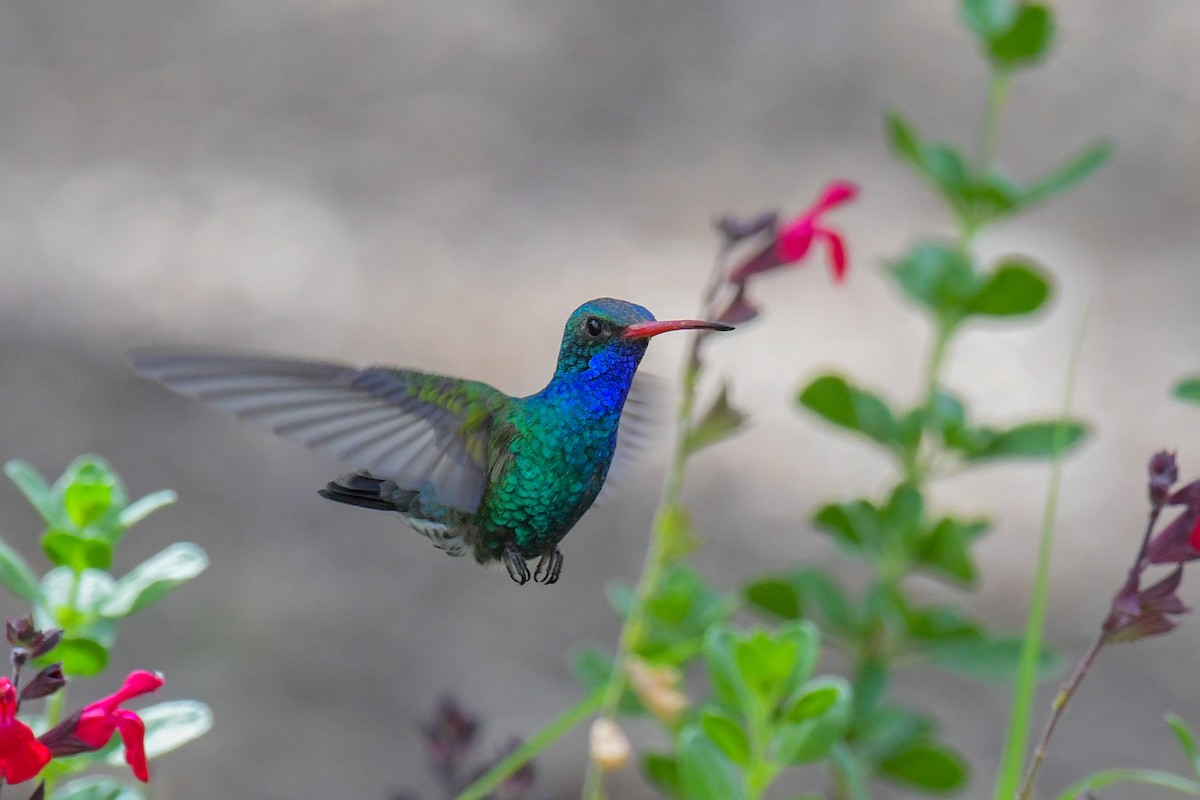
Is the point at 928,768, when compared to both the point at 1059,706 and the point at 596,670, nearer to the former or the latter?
the point at 596,670

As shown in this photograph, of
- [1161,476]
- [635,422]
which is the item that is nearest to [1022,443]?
[1161,476]

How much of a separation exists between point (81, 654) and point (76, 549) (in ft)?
0.40

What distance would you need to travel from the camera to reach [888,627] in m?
2.76

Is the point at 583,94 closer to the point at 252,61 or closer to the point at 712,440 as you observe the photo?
the point at 252,61

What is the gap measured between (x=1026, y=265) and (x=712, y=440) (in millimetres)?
1173

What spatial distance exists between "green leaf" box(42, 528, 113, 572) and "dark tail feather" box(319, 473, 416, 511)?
0.49 metres

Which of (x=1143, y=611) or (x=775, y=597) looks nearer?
(x=1143, y=611)

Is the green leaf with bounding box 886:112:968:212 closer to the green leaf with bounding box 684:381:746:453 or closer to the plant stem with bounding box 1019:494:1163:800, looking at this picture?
the green leaf with bounding box 684:381:746:453

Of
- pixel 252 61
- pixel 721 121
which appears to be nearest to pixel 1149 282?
pixel 721 121

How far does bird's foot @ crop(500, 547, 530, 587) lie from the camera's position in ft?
3.81

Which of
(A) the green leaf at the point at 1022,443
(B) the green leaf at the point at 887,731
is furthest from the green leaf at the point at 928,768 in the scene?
(A) the green leaf at the point at 1022,443

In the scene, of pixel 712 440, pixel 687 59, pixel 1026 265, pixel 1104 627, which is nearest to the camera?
pixel 1104 627

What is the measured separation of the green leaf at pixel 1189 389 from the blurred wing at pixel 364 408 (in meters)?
1.18

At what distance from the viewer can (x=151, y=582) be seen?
5.24 ft
